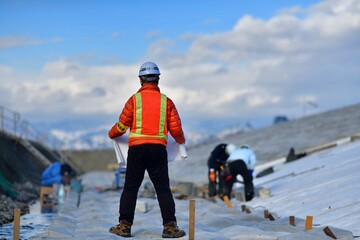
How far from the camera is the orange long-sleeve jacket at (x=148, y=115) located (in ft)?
30.6

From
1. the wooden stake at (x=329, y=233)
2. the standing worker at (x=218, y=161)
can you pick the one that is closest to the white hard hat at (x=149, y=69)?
the wooden stake at (x=329, y=233)

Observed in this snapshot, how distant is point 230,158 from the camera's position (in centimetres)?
1794

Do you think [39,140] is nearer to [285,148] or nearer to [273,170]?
[285,148]

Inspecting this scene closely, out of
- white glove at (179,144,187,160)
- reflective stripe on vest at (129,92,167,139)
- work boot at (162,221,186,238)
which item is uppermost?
reflective stripe on vest at (129,92,167,139)

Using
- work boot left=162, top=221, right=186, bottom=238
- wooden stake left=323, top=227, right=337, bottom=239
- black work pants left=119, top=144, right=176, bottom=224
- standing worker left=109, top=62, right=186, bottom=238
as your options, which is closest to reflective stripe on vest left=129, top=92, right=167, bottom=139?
standing worker left=109, top=62, right=186, bottom=238

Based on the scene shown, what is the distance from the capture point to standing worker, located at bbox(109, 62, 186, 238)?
9.33 metres

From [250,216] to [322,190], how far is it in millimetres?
3121

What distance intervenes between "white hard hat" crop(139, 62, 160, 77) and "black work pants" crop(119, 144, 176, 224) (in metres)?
0.81

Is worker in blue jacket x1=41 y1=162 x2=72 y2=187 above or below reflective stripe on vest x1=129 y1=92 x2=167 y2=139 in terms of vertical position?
above

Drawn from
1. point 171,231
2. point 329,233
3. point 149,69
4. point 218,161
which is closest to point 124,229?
point 171,231

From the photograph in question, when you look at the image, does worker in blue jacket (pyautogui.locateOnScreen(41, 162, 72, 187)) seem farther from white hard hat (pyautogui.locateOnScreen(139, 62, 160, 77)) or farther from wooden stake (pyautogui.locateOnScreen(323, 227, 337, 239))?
wooden stake (pyautogui.locateOnScreen(323, 227, 337, 239))

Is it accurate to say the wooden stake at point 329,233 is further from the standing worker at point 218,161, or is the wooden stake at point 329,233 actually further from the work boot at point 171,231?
the standing worker at point 218,161

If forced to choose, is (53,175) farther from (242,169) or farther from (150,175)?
(150,175)

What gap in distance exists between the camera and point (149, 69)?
937cm
